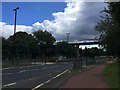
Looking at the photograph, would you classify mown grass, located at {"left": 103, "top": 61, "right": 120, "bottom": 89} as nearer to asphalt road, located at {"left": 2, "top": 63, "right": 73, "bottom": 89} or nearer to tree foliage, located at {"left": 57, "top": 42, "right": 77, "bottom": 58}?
asphalt road, located at {"left": 2, "top": 63, "right": 73, "bottom": 89}

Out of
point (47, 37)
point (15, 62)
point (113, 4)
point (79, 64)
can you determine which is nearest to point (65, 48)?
point (47, 37)

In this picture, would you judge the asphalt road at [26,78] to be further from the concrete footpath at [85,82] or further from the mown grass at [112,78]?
the mown grass at [112,78]

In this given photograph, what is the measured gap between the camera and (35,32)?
16088cm

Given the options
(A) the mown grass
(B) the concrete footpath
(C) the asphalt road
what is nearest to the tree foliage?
(C) the asphalt road

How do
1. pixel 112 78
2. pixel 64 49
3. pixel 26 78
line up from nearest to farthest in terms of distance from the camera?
pixel 112 78 → pixel 26 78 → pixel 64 49

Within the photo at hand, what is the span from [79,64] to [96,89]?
3852 centimetres

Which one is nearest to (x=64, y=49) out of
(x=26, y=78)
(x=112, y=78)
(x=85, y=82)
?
(x=26, y=78)

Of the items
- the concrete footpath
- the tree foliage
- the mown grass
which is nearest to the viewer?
the concrete footpath

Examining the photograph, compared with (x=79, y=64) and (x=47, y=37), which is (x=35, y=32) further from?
(x=79, y=64)

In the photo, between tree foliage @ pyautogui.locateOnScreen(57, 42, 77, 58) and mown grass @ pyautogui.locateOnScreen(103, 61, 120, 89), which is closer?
mown grass @ pyautogui.locateOnScreen(103, 61, 120, 89)

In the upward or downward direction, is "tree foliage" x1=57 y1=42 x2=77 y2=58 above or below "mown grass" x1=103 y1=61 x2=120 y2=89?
above

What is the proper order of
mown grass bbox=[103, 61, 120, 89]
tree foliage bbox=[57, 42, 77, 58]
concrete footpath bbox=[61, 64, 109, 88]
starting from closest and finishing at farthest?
concrete footpath bbox=[61, 64, 109, 88], mown grass bbox=[103, 61, 120, 89], tree foliage bbox=[57, 42, 77, 58]

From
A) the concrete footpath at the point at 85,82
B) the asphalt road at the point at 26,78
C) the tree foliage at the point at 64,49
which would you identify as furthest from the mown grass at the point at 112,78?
the tree foliage at the point at 64,49

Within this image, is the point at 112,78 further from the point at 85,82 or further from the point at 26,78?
the point at 26,78
